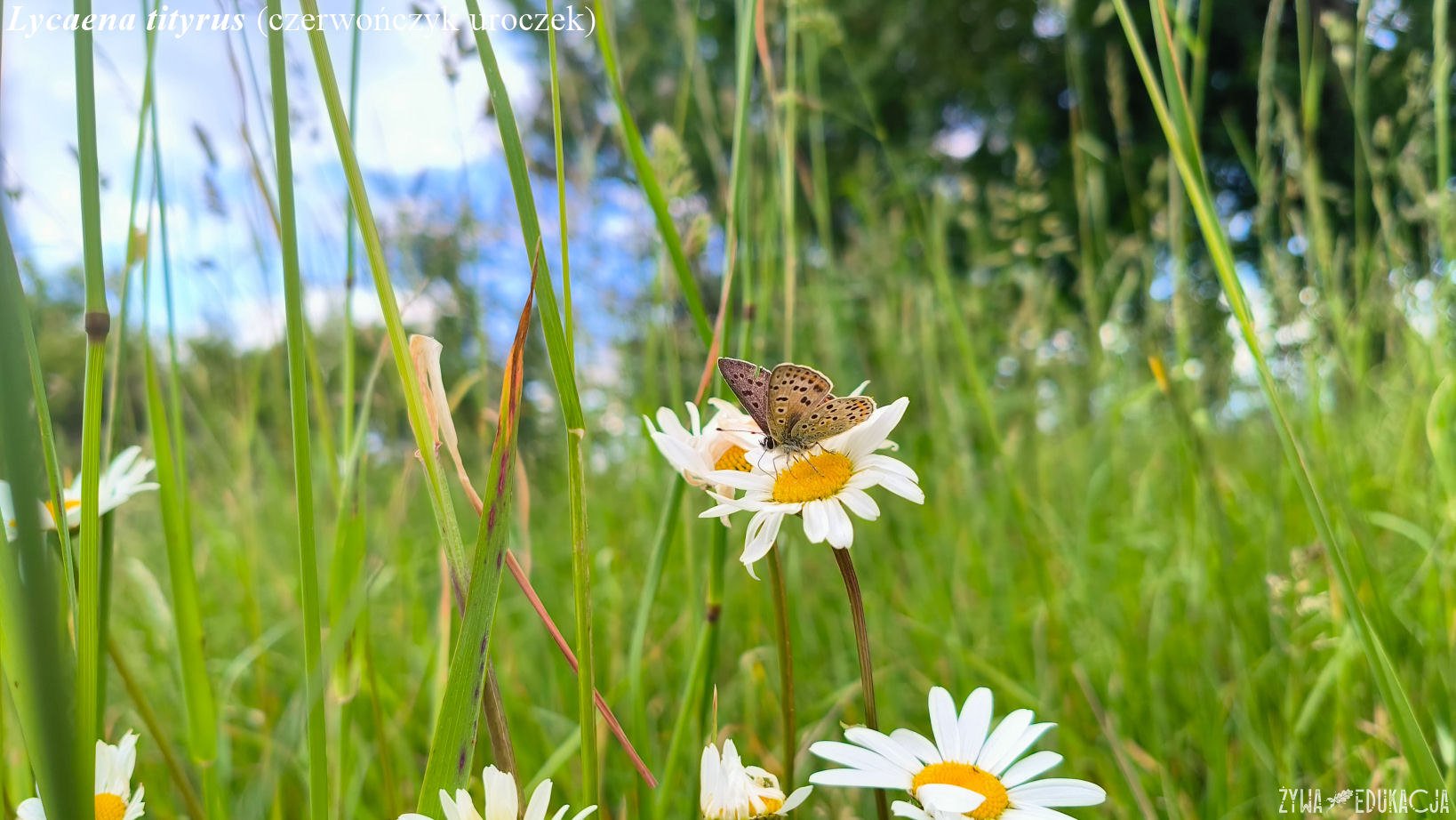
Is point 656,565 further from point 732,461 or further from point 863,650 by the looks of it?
point 863,650

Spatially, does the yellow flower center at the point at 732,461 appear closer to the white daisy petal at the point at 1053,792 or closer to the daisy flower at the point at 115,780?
the white daisy petal at the point at 1053,792

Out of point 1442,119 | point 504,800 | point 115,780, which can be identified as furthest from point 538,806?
point 1442,119

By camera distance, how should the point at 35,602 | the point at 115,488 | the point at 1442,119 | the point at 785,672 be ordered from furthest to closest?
the point at 1442,119
the point at 115,488
the point at 785,672
the point at 35,602

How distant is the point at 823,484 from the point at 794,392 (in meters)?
0.05

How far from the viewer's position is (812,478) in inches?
16.3

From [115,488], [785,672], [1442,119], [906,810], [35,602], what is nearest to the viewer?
[35,602]

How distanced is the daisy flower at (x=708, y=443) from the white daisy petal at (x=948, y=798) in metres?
0.17

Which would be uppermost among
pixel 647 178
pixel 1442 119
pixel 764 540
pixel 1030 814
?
pixel 1442 119

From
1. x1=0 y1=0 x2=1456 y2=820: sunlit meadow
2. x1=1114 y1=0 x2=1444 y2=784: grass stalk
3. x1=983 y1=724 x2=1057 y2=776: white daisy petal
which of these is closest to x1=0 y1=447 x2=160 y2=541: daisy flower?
x1=0 y1=0 x2=1456 y2=820: sunlit meadow

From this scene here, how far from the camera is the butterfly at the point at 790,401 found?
1.36 ft

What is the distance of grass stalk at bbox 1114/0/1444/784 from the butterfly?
215mm

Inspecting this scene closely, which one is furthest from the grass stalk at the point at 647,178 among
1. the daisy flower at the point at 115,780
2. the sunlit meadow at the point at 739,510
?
the daisy flower at the point at 115,780

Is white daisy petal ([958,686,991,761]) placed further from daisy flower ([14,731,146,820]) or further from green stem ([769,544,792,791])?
daisy flower ([14,731,146,820])

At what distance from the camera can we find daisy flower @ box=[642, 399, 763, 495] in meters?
0.41
